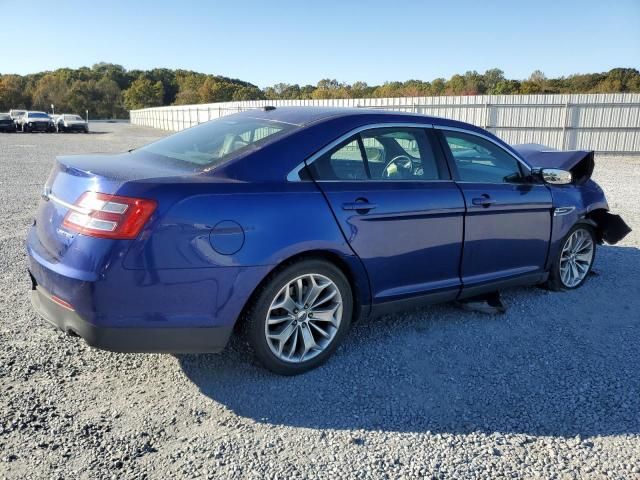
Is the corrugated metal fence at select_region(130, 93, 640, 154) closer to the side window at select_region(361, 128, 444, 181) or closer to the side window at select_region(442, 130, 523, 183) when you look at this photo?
the side window at select_region(442, 130, 523, 183)

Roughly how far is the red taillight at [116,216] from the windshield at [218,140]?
1.88ft

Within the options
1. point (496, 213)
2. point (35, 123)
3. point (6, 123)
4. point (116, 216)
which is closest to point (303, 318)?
point (116, 216)

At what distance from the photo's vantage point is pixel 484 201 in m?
4.09

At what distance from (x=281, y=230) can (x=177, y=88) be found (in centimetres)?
12301

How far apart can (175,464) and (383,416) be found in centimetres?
114

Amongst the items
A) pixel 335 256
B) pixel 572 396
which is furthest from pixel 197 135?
pixel 572 396

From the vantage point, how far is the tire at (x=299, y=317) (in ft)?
10.3

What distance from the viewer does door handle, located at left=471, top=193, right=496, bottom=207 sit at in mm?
4035

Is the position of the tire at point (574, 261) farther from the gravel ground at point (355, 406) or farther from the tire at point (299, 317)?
the tire at point (299, 317)

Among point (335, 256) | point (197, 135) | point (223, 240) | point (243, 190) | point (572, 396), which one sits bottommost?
point (572, 396)

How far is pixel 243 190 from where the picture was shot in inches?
117

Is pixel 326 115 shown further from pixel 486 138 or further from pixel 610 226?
pixel 610 226

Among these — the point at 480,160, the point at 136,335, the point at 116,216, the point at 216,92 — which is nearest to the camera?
the point at 116,216

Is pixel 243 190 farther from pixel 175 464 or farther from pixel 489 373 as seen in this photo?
pixel 489 373
